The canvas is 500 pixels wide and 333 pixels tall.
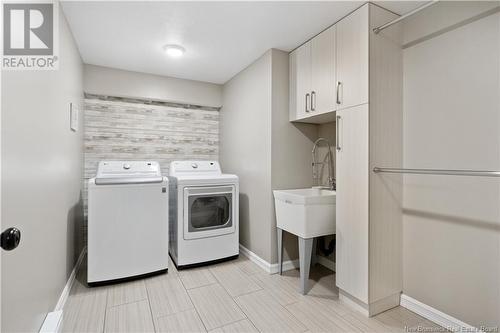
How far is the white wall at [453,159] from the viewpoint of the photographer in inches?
59.6

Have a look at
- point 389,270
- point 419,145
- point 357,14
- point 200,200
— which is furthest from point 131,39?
point 389,270

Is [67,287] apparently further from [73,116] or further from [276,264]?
[276,264]

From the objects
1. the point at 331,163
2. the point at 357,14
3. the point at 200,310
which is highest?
the point at 357,14

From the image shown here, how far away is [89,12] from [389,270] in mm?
2968

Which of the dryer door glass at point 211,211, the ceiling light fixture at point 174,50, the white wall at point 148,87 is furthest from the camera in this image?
the white wall at point 148,87

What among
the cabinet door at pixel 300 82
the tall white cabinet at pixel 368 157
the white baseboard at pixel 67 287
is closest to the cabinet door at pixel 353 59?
the tall white cabinet at pixel 368 157

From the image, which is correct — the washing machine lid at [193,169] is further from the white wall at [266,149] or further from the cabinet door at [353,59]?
the cabinet door at [353,59]

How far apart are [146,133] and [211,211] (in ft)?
4.54

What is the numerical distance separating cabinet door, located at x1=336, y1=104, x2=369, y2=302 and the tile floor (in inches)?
9.0

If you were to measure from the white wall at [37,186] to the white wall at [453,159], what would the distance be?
7.77ft

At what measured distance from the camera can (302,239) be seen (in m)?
2.09

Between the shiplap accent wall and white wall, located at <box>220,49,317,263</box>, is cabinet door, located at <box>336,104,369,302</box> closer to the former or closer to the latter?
white wall, located at <box>220,49,317,263</box>

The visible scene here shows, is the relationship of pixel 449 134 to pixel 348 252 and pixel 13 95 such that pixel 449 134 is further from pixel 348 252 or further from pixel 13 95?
pixel 13 95

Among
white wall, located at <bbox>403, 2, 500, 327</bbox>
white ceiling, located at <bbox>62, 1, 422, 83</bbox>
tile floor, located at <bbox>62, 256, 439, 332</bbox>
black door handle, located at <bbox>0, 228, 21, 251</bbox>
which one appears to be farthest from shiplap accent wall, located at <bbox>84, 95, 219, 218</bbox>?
white wall, located at <bbox>403, 2, 500, 327</bbox>
